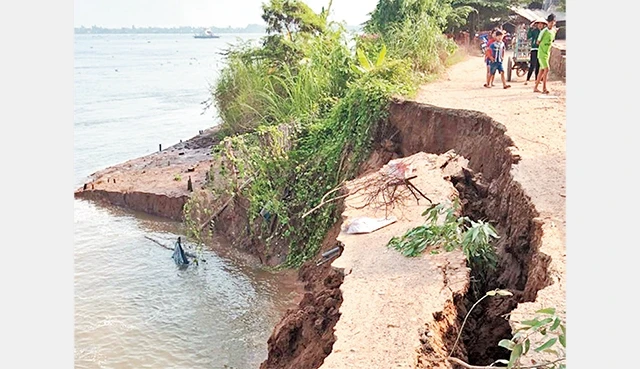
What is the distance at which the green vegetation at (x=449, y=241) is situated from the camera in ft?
17.2

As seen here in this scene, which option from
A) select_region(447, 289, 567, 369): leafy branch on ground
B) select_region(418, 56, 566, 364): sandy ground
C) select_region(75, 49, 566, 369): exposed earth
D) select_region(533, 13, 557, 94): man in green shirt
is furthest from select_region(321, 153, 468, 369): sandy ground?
select_region(533, 13, 557, 94): man in green shirt

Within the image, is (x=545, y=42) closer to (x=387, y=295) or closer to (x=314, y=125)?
(x=314, y=125)

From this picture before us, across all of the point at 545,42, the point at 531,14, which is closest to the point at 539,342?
the point at 545,42

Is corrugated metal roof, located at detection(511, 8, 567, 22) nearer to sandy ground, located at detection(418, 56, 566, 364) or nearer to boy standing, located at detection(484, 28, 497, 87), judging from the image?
sandy ground, located at detection(418, 56, 566, 364)

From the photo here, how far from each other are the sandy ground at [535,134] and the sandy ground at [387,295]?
27.3 inches

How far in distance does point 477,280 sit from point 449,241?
400 mm

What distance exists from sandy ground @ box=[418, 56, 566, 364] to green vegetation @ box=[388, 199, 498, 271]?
1.73ft

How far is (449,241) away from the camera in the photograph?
539 cm

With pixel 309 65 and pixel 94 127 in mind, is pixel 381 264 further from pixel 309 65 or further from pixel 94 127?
pixel 94 127

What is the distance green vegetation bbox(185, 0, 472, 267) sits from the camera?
33.8ft

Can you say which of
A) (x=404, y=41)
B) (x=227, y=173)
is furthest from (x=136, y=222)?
(x=404, y=41)

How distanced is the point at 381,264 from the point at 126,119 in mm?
27950

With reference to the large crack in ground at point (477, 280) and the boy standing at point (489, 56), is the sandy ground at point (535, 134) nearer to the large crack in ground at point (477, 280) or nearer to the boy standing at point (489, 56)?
the large crack in ground at point (477, 280)

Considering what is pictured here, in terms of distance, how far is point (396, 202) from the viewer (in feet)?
22.1
